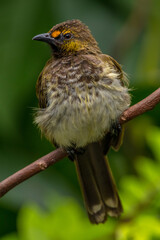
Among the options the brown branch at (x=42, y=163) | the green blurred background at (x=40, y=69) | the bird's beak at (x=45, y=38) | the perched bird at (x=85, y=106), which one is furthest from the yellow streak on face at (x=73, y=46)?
the brown branch at (x=42, y=163)

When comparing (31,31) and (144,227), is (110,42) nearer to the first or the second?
(31,31)

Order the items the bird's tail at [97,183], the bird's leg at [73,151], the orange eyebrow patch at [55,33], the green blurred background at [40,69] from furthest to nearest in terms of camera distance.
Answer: the green blurred background at [40,69], the orange eyebrow patch at [55,33], the bird's tail at [97,183], the bird's leg at [73,151]

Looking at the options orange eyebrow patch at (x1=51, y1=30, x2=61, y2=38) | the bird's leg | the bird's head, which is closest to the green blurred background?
the bird's leg

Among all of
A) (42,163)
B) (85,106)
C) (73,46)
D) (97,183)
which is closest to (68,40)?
(73,46)

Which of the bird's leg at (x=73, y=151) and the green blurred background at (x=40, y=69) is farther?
the green blurred background at (x=40, y=69)

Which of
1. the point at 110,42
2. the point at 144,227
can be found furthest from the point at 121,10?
the point at 144,227

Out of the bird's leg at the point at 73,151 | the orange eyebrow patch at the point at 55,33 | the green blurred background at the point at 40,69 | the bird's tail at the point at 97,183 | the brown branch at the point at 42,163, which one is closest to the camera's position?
the brown branch at the point at 42,163

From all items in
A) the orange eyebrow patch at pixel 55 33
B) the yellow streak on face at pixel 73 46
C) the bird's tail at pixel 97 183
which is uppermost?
the orange eyebrow patch at pixel 55 33

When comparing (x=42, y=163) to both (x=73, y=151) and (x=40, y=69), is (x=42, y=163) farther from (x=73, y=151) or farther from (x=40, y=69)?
(x=40, y=69)

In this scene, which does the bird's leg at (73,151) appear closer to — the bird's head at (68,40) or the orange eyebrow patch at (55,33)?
the bird's head at (68,40)
